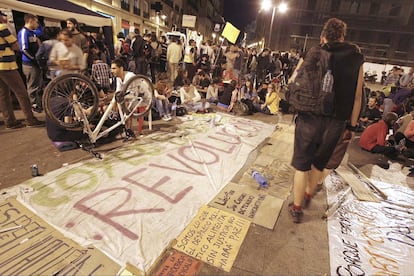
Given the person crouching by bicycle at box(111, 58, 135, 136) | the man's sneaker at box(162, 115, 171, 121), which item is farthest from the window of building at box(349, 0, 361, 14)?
the person crouching by bicycle at box(111, 58, 135, 136)

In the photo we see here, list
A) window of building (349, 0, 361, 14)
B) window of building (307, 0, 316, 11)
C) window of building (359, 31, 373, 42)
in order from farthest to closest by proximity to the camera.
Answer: window of building (307, 0, 316, 11) → window of building (359, 31, 373, 42) → window of building (349, 0, 361, 14)

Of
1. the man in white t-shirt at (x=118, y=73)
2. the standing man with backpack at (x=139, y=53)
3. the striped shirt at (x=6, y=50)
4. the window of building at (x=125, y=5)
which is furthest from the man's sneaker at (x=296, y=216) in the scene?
the window of building at (x=125, y=5)

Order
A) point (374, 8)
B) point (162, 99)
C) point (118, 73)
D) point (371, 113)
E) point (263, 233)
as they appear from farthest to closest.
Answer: point (374, 8) < point (371, 113) < point (162, 99) < point (118, 73) < point (263, 233)

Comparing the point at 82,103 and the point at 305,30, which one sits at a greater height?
the point at 305,30

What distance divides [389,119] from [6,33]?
6668 mm

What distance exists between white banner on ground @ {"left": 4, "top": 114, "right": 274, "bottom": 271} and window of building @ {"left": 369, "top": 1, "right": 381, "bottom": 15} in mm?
33292

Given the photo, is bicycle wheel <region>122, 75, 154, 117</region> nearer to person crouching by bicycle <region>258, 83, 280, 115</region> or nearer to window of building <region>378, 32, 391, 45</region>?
person crouching by bicycle <region>258, 83, 280, 115</region>

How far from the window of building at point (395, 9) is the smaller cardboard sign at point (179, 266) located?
3635 cm

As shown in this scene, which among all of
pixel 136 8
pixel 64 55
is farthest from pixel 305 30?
pixel 64 55

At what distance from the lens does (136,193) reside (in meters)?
2.61

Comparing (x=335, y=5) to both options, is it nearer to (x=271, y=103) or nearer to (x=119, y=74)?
(x=271, y=103)

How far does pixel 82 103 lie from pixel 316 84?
331cm

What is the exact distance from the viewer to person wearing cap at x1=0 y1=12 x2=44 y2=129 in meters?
3.67

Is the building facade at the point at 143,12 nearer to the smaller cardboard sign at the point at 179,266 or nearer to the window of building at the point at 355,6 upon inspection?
the smaller cardboard sign at the point at 179,266
